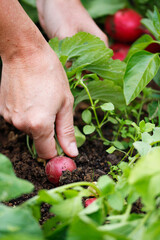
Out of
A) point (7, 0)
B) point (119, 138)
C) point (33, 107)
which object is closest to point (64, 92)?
point (33, 107)

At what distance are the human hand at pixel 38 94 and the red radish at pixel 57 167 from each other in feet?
0.21

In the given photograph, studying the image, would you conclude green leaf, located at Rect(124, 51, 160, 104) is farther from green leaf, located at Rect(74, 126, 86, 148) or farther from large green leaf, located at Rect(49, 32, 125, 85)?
green leaf, located at Rect(74, 126, 86, 148)

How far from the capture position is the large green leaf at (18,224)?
1.91ft

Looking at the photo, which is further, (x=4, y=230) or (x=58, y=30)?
(x=58, y=30)

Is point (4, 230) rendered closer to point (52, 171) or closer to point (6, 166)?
point (6, 166)

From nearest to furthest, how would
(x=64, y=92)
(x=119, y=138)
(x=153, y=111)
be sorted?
1. (x=64, y=92)
2. (x=153, y=111)
3. (x=119, y=138)

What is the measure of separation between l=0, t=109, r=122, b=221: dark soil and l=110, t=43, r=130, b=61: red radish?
88 cm

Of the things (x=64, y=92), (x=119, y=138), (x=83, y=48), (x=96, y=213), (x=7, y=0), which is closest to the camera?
(x=96, y=213)

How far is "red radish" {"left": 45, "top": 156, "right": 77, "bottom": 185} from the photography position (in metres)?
1.22

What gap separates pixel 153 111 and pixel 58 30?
27.8 inches

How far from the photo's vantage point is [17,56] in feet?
3.88

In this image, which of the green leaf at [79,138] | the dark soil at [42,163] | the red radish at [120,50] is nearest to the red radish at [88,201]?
the dark soil at [42,163]

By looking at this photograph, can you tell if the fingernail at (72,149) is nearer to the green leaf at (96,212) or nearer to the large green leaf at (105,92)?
the large green leaf at (105,92)

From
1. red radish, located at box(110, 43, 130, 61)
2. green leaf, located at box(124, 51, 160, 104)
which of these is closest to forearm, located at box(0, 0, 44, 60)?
green leaf, located at box(124, 51, 160, 104)
